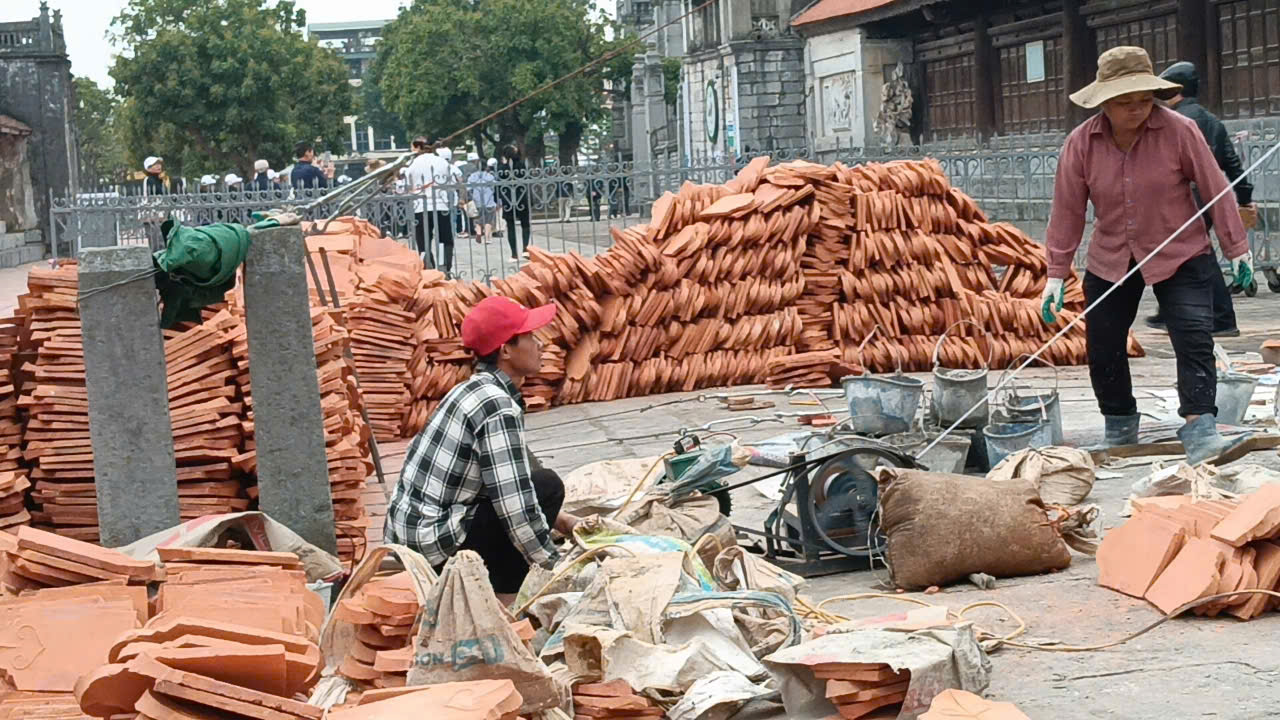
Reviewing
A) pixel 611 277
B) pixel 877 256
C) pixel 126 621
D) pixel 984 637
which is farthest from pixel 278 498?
pixel 877 256

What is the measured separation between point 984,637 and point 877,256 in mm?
7480

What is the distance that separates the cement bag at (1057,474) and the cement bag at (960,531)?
2.80 feet

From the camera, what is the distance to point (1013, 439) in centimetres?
832

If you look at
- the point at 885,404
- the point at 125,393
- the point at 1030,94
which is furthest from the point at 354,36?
the point at 125,393

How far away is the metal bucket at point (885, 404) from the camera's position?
926 centimetres

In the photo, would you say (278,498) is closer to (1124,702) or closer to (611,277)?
(1124,702)

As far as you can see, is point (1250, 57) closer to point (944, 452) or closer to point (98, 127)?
point (944, 452)

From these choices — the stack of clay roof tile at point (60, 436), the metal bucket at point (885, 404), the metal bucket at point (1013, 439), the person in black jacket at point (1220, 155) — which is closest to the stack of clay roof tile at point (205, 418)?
the stack of clay roof tile at point (60, 436)

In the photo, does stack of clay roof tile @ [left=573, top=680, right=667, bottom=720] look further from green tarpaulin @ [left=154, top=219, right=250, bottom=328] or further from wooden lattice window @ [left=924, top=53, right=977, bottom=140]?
wooden lattice window @ [left=924, top=53, right=977, bottom=140]

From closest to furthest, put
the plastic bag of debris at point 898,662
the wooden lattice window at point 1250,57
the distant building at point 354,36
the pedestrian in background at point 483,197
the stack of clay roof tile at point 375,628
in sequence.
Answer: the plastic bag of debris at point 898,662, the stack of clay roof tile at point 375,628, the pedestrian in background at point 483,197, the wooden lattice window at point 1250,57, the distant building at point 354,36

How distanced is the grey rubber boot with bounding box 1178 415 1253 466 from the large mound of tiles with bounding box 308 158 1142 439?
446 centimetres

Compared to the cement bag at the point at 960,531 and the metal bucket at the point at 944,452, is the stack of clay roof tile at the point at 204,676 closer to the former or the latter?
the cement bag at the point at 960,531

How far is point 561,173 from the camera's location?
18297mm

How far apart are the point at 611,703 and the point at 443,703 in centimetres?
69
